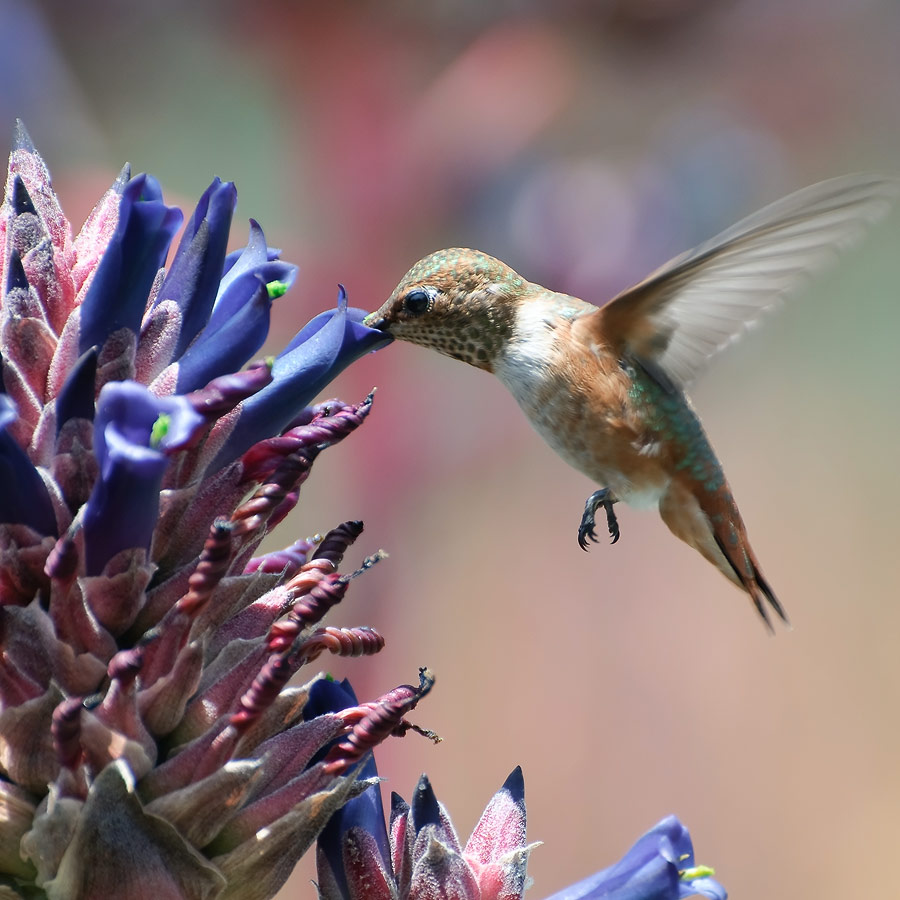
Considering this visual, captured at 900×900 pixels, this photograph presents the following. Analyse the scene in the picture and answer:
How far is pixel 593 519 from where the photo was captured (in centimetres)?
158

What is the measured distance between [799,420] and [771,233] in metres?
4.49

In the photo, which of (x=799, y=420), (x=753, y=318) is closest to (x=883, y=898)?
(x=799, y=420)

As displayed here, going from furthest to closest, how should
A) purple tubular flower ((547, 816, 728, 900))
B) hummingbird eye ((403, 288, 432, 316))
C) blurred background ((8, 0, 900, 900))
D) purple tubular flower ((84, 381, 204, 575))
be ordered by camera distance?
blurred background ((8, 0, 900, 900)) → hummingbird eye ((403, 288, 432, 316)) → purple tubular flower ((547, 816, 728, 900)) → purple tubular flower ((84, 381, 204, 575))

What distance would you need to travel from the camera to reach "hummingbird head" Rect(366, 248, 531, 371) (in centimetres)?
149

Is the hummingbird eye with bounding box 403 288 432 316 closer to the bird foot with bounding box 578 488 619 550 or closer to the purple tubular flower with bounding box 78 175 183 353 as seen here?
the bird foot with bounding box 578 488 619 550

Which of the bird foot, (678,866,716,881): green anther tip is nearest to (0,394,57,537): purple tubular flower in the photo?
(678,866,716,881): green anther tip

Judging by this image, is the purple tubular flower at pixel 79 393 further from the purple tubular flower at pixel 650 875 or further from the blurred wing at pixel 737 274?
the blurred wing at pixel 737 274

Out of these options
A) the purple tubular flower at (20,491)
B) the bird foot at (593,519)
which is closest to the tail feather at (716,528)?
the bird foot at (593,519)

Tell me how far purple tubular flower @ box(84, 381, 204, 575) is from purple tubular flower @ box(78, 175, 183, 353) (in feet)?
0.36

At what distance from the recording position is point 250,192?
506cm

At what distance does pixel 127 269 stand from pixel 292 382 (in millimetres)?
168

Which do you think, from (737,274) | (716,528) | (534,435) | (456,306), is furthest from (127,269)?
(534,435)

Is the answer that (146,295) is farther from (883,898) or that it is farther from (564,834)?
(883,898)

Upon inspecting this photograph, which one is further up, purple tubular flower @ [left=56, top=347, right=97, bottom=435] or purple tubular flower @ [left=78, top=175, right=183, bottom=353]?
purple tubular flower @ [left=78, top=175, right=183, bottom=353]
